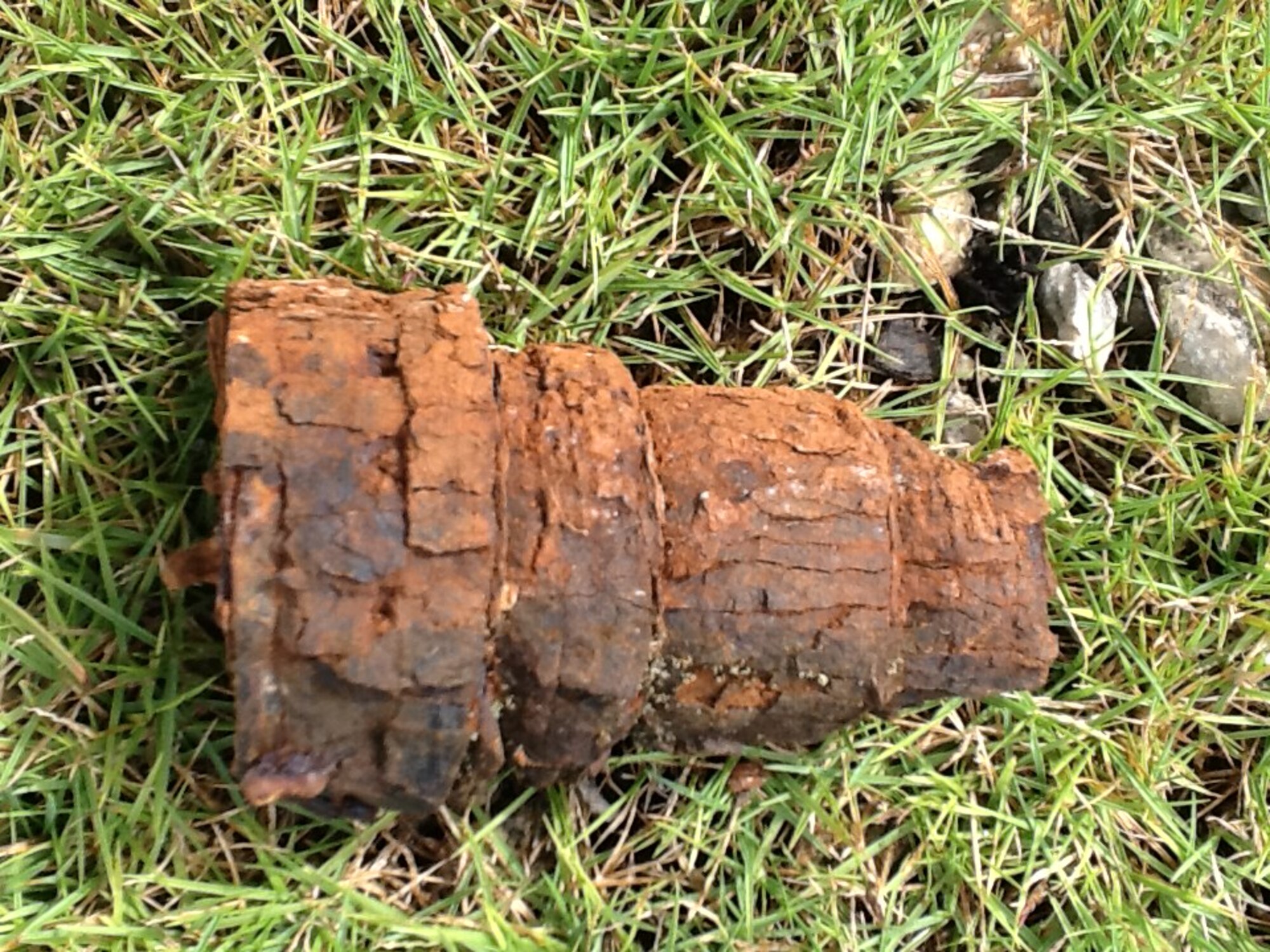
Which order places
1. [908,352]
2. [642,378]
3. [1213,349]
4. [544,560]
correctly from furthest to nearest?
[1213,349]
[908,352]
[642,378]
[544,560]

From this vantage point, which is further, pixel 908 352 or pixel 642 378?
pixel 908 352

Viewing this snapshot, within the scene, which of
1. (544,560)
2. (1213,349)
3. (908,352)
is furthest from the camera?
(1213,349)

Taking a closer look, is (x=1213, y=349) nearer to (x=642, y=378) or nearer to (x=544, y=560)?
(x=642, y=378)

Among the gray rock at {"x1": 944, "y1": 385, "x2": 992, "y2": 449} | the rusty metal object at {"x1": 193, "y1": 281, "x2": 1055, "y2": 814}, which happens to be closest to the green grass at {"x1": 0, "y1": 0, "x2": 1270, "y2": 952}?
the gray rock at {"x1": 944, "y1": 385, "x2": 992, "y2": 449}

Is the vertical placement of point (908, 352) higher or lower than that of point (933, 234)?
lower

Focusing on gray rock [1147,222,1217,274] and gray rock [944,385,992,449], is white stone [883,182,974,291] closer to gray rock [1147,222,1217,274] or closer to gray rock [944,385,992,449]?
gray rock [944,385,992,449]

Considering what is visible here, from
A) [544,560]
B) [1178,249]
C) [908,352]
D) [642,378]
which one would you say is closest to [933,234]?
[908,352]

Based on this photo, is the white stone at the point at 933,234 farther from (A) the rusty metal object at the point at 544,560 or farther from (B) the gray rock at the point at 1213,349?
(A) the rusty metal object at the point at 544,560

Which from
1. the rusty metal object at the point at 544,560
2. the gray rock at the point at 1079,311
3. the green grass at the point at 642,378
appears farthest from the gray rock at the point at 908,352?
the rusty metal object at the point at 544,560
